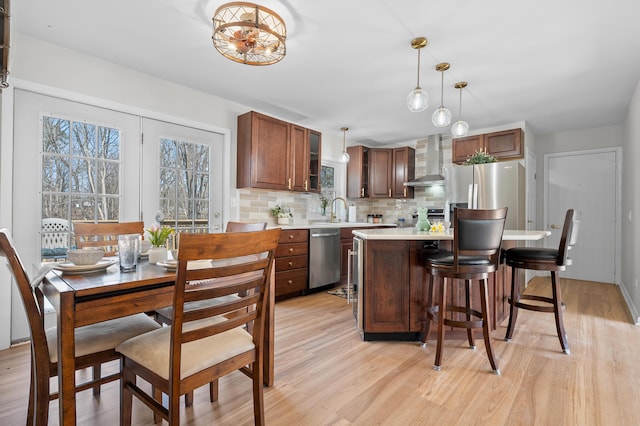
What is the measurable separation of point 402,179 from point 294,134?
7.33 feet

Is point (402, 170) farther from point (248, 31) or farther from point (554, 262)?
point (248, 31)

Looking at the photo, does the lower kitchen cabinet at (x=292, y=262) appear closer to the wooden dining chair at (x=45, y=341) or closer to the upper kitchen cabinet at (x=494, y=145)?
the wooden dining chair at (x=45, y=341)

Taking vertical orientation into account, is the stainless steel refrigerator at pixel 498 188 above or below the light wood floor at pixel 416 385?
above

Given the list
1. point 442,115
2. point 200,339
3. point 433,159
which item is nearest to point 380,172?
point 433,159

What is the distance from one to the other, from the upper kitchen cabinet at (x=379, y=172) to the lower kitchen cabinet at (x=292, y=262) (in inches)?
74.3

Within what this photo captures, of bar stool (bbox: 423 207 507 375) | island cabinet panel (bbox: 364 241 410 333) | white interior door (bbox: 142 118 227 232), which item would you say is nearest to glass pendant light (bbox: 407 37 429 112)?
bar stool (bbox: 423 207 507 375)

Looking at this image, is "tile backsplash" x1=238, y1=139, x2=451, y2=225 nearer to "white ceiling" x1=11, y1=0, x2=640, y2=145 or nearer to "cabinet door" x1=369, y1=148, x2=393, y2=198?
"cabinet door" x1=369, y1=148, x2=393, y2=198

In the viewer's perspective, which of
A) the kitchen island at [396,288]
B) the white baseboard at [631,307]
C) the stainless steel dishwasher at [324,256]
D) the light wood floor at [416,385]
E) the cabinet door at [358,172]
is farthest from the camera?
the cabinet door at [358,172]

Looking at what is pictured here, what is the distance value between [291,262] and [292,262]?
17mm

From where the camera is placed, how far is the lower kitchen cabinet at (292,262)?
3717mm

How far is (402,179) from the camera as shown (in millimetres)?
5543

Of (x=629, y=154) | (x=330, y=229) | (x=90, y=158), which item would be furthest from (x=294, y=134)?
(x=629, y=154)

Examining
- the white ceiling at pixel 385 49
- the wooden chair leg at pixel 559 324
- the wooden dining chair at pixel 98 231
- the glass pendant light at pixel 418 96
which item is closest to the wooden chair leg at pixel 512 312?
the wooden chair leg at pixel 559 324

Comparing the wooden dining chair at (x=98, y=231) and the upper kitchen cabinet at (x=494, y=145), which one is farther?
the upper kitchen cabinet at (x=494, y=145)
